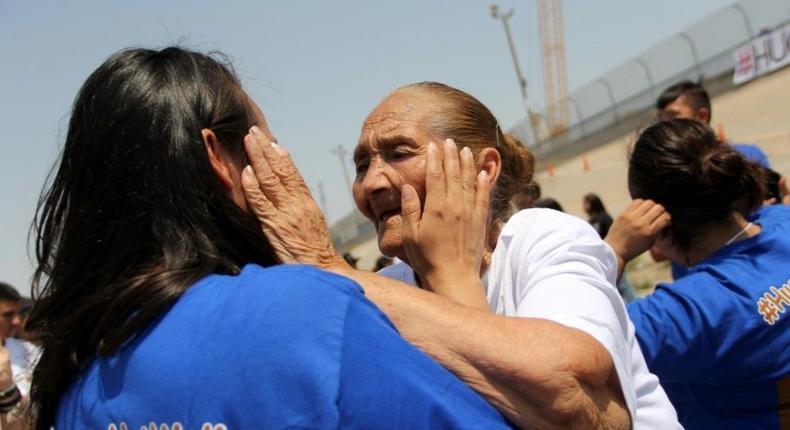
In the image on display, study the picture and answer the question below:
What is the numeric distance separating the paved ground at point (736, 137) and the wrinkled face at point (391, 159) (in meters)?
19.6

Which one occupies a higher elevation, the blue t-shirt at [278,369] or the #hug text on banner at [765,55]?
the blue t-shirt at [278,369]

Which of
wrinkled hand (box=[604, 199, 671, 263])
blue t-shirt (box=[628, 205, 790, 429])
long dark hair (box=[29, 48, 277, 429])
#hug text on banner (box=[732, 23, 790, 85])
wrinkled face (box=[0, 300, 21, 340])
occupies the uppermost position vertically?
long dark hair (box=[29, 48, 277, 429])

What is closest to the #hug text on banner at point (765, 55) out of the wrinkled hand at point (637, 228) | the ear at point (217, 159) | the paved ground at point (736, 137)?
the paved ground at point (736, 137)

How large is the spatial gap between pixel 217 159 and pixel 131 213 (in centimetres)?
20

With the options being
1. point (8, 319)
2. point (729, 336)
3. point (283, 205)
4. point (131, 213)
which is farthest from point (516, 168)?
point (8, 319)

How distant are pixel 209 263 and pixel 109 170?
0.86 ft

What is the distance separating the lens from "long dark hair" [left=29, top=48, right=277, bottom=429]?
5.56ft

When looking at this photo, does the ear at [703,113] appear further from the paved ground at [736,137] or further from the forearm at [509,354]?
the paved ground at [736,137]

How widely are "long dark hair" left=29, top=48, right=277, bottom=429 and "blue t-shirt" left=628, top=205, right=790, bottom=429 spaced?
1.76m

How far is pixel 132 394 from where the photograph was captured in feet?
5.22

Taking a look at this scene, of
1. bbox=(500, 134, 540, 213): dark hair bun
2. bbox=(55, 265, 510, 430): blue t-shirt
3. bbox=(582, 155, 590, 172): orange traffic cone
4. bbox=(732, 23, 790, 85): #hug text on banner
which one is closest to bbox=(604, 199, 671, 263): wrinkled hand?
bbox=(500, 134, 540, 213): dark hair bun

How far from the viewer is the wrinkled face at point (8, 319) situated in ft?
25.6

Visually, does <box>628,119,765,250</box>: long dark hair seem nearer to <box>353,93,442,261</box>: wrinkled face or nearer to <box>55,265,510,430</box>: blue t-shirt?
<box>353,93,442,261</box>: wrinkled face

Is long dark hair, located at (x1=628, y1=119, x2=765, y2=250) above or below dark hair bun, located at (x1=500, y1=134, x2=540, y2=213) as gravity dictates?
below
